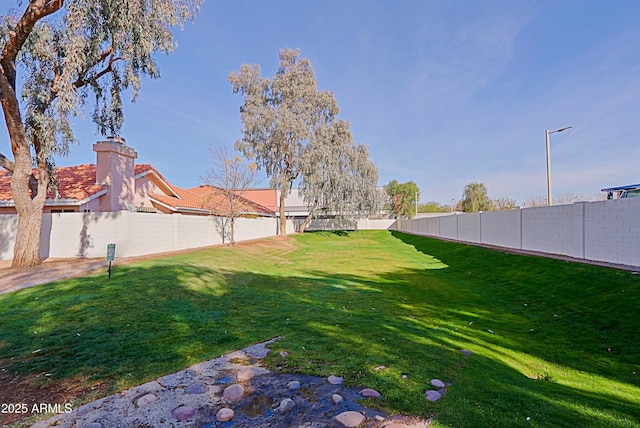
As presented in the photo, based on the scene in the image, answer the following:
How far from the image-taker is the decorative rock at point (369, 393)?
249 cm

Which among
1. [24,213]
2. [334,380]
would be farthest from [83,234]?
[334,380]

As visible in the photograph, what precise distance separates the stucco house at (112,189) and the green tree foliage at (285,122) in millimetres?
5946

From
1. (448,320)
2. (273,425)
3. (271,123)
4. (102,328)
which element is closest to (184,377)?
(273,425)

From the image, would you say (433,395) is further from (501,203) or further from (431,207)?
(431,207)

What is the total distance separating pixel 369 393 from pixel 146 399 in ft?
5.56

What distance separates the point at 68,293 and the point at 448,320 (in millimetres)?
6797

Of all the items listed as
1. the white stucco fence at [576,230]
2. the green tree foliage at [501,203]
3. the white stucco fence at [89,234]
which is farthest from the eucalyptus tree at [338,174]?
the green tree foliage at [501,203]

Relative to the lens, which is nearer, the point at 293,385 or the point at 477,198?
the point at 293,385

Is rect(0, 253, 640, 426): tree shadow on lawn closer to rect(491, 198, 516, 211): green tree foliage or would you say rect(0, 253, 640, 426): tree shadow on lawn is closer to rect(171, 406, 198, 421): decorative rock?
rect(171, 406, 198, 421): decorative rock

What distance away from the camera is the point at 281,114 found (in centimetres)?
2327

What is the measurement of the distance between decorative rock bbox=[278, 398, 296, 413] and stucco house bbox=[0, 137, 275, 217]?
13324 millimetres

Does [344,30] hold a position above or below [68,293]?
above

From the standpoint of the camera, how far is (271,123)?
23.2 m

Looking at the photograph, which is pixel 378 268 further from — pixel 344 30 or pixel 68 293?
pixel 344 30
